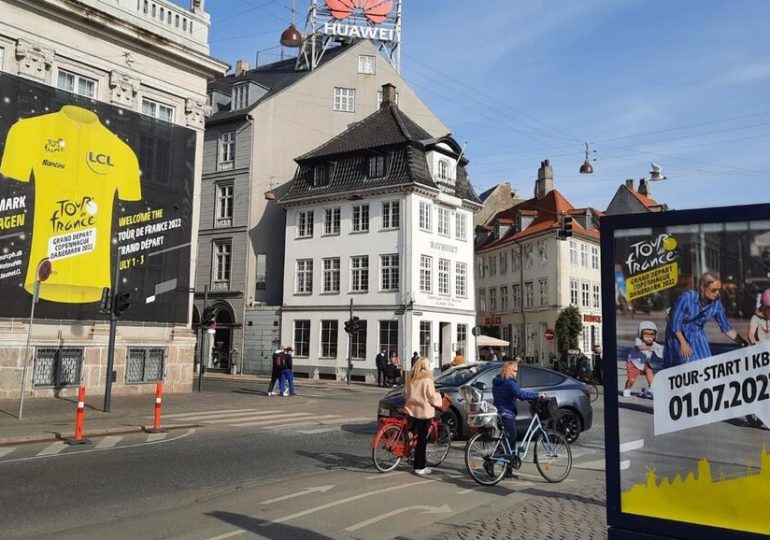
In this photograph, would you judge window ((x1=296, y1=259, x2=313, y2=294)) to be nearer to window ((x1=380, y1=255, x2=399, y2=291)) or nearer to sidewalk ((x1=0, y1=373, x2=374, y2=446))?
window ((x1=380, y1=255, x2=399, y2=291))

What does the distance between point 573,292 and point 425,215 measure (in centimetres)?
1727

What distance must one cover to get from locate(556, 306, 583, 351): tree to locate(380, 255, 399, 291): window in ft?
52.0

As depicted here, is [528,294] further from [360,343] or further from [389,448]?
[389,448]

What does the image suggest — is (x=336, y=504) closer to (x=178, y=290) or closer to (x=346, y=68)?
(x=178, y=290)

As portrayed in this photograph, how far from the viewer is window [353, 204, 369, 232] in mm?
37219

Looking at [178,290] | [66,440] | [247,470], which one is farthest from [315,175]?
[247,470]

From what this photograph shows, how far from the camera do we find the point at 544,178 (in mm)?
59812

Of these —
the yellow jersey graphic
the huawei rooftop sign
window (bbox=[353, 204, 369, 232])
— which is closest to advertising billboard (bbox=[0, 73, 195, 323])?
the yellow jersey graphic

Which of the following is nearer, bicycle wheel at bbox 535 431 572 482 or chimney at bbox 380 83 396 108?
bicycle wheel at bbox 535 431 572 482

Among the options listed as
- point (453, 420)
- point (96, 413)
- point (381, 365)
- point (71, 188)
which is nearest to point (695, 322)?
point (453, 420)

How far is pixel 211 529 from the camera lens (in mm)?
6305

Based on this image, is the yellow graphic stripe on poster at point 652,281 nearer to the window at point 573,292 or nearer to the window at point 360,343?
the window at point 360,343

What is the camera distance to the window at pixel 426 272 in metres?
36.0

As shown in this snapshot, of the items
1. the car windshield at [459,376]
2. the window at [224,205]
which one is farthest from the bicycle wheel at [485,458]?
the window at [224,205]
